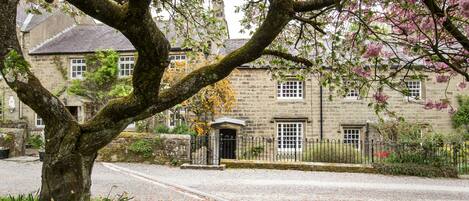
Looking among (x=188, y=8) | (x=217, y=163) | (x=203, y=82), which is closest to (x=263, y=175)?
(x=217, y=163)

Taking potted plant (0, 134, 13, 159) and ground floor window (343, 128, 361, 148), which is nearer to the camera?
potted plant (0, 134, 13, 159)

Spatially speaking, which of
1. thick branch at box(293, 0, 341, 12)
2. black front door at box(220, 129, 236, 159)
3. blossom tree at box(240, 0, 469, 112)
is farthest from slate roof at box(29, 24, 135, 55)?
thick branch at box(293, 0, 341, 12)

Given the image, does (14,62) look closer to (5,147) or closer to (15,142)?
(5,147)

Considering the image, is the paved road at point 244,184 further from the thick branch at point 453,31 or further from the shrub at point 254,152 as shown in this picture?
the thick branch at point 453,31

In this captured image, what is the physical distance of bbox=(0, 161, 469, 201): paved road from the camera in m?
11.0

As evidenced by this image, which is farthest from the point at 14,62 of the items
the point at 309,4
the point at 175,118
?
the point at 175,118

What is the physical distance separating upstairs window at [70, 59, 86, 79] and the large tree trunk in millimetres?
20969

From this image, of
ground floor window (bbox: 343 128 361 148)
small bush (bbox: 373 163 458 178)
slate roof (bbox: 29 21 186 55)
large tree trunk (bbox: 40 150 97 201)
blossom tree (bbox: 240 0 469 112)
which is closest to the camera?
large tree trunk (bbox: 40 150 97 201)

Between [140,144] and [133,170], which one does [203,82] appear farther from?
[140,144]

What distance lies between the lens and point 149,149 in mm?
16516

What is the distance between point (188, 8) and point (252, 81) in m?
14.7

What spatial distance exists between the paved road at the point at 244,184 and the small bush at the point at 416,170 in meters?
0.63

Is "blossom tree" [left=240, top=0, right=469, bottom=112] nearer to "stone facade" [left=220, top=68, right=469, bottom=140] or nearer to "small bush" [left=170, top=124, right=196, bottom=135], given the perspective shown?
"small bush" [left=170, top=124, right=196, bottom=135]

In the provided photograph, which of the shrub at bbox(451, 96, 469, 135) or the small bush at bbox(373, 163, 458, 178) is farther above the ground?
the shrub at bbox(451, 96, 469, 135)
